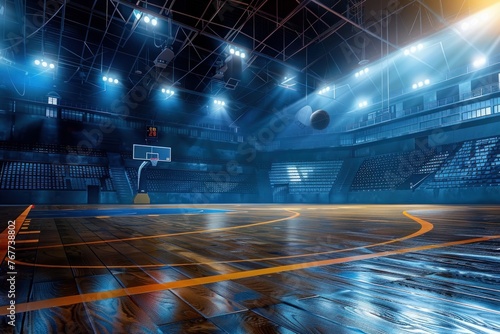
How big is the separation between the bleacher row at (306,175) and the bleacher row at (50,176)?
48.0 ft

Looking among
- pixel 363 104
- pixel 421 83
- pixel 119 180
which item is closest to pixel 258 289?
pixel 119 180

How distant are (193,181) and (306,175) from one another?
10244 mm

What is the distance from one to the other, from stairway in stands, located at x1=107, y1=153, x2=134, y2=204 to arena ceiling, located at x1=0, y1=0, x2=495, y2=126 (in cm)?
513

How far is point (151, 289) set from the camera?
1668mm

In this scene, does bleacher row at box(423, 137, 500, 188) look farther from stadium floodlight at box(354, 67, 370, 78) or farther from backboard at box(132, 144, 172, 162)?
backboard at box(132, 144, 172, 162)

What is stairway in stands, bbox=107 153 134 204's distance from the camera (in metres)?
20.2

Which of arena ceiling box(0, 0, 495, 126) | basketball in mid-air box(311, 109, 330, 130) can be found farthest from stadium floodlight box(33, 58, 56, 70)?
basketball in mid-air box(311, 109, 330, 130)

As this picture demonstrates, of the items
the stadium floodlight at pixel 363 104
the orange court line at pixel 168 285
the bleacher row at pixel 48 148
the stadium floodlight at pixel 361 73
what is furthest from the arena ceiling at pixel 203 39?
the orange court line at pixel 168 285

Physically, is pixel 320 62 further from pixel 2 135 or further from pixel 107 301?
pixel 2 135

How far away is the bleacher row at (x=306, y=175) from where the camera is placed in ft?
82.3

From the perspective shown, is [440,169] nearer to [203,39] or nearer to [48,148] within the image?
[203,39]

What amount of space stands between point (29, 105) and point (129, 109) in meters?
6.49

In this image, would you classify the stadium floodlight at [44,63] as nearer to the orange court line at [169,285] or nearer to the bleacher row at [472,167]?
the orange court line at [169,285]

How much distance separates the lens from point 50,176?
19.0 m
